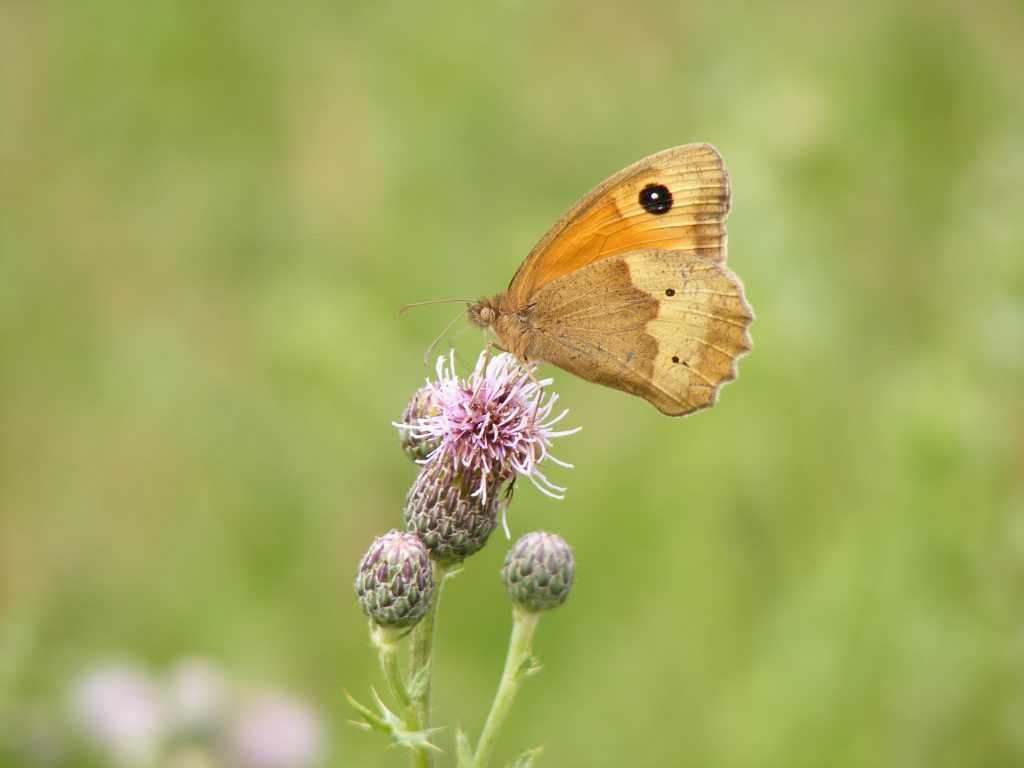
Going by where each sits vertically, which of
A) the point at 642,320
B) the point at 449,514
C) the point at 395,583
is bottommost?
the point at 395,583

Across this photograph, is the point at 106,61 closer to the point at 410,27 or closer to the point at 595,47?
the point at 410,27

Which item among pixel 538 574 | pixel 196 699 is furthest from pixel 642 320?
pixel 196 699

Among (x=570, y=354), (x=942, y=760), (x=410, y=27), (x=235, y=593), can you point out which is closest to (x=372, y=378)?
(x=235, y=593)

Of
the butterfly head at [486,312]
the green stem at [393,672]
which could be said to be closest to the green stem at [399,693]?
the green stem at [393,672]

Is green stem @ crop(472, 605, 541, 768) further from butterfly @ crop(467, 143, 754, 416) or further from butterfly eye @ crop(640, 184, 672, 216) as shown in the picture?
butterfly eye @ crop(640, 184, 672, 216)

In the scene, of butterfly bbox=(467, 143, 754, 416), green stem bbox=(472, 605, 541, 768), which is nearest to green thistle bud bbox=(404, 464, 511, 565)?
green stem bbox=(472, 605, 541, 768)

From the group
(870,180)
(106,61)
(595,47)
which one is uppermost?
(595,47)

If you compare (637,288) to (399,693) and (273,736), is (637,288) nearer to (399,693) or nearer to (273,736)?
(399,693)

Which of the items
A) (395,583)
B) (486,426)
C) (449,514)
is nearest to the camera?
(395,583)
